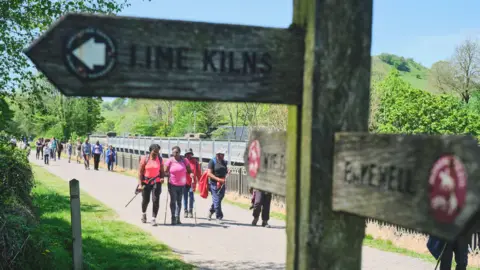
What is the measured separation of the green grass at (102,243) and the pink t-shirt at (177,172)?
1.35 meters

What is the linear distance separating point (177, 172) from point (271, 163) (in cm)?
1029

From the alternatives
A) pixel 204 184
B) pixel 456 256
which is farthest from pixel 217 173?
pixel 456 256

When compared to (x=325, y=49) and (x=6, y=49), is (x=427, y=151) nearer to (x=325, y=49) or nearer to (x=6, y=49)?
(x=325, y=49)

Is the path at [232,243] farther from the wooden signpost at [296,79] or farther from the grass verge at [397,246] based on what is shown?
the wooden signpost at [296,79]

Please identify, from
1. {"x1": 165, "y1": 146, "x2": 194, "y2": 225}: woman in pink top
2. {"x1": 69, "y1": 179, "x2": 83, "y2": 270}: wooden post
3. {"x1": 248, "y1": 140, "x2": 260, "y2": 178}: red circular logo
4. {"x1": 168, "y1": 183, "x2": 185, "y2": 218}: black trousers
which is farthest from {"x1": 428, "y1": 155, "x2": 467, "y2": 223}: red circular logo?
{"x1": 168, "y1": 183, "x2": 185, "y2": 218}: black trousers

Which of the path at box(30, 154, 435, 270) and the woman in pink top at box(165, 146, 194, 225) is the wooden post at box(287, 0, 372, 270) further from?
the woman in pink top at box(165, 146, 194, 225)

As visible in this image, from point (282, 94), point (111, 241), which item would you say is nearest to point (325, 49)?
point (282, 94)

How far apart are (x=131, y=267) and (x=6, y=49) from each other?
5.51 meters

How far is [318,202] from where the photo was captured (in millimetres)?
1908

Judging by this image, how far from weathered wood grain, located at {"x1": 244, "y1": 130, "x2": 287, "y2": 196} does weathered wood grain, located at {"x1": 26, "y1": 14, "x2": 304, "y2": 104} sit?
33 centimetres

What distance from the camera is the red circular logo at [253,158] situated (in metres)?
2.44

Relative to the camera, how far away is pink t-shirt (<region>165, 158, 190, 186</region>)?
12.5 metres

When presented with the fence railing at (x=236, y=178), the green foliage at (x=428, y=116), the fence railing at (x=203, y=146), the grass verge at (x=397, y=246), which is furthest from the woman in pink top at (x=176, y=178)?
the green foliage at (x=428, y=116)

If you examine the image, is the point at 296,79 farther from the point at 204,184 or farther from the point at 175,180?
the point at 204,184
